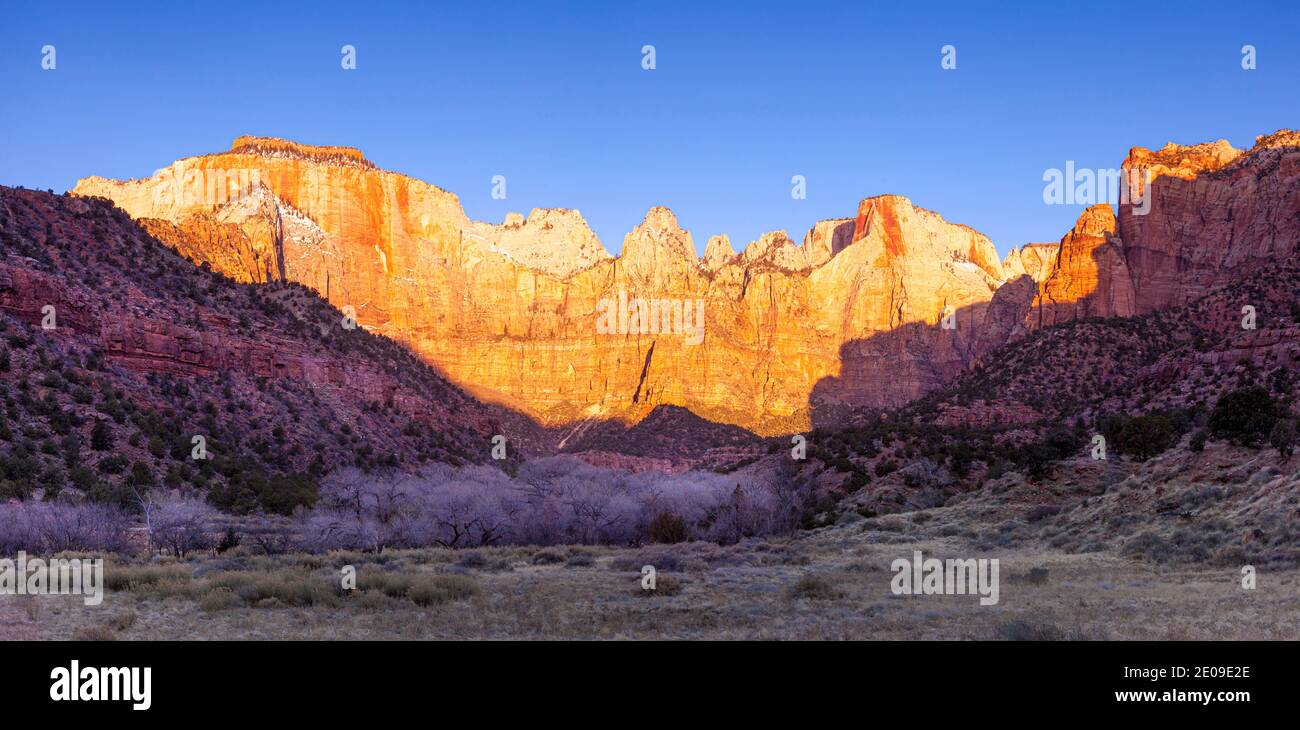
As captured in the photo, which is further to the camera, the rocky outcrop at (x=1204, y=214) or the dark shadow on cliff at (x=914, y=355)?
the dark shadow on cliff at (x=914, y=355)

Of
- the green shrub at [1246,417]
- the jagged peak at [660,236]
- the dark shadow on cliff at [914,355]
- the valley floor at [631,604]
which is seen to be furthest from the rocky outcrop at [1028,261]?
the valley floor at [631,604]

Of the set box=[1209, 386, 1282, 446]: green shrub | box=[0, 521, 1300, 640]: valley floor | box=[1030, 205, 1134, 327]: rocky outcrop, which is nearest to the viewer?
box=[0, 521, 1300, 640]: valley floor

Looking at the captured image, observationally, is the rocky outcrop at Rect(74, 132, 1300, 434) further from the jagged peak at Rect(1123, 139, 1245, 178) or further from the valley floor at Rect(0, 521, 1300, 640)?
the valley floor at Rect(0, 521, 1300, 640)

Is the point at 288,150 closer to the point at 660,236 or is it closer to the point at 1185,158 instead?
the point at 660,236

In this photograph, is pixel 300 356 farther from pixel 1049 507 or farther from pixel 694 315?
pixel 694 315

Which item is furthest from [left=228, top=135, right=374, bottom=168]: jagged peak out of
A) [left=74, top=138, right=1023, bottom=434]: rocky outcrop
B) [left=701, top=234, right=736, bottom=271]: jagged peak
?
[left=701, top=234, right=736, bottom=271]: jagged peak

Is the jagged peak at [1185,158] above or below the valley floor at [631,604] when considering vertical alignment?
above

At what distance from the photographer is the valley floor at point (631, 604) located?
50.7ft

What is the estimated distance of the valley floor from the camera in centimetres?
1545

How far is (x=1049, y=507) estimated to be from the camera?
4016cm

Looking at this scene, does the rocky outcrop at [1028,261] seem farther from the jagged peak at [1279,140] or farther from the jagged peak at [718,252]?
the jagged peak at [1279,140]

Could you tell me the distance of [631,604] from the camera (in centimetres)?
1933
